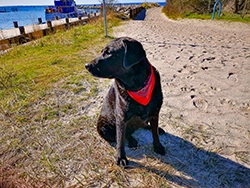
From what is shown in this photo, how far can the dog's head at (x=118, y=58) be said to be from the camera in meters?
1.51

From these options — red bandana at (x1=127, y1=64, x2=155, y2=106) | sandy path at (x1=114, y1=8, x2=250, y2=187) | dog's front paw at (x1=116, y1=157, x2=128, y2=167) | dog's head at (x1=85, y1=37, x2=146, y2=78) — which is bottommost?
dog's front paw at (x1=116, y1=157, x2=128, y2=167)

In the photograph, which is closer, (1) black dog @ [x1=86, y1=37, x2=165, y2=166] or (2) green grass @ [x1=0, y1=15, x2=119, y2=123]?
(1) black dog @ [x1=86, y1=37, x2=165, y2=166]

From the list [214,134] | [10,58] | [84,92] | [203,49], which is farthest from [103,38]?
[214,134]

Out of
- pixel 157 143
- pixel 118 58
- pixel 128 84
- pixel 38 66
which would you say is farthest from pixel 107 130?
pixel 38 66

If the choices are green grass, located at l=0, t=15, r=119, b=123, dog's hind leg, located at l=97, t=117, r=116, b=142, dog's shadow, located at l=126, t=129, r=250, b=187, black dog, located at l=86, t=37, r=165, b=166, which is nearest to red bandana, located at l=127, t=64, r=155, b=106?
black dog, located at l=86, t=37, r=165, b=166

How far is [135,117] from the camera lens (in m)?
1.85

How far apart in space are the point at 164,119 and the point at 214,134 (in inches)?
28.8

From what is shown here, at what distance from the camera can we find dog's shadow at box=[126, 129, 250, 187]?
1.85 metres

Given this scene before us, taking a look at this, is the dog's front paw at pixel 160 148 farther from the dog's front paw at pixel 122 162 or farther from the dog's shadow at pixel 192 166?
the dog's front paw at pixel 122 162

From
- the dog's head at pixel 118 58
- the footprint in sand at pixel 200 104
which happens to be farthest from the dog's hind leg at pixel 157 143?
the footprint in sand at pixel 200 104

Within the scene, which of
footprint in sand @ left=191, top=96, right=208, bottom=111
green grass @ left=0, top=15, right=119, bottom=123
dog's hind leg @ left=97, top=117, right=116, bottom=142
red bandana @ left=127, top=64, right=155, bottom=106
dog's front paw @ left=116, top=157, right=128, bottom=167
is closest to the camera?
red bandana @ left=127, top=64, right=155, bottom=106

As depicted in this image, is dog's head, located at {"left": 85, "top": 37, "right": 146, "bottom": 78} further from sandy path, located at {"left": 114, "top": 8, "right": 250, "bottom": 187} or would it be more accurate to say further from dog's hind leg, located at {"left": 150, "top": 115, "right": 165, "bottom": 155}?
sandy path, located at {"left": 114, "top": 8, "right": 250, "bottom": 187}

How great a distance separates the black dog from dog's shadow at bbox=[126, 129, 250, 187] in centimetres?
36

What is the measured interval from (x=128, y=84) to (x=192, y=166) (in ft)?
3.98
